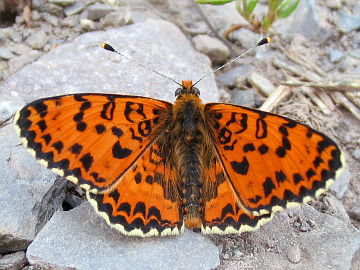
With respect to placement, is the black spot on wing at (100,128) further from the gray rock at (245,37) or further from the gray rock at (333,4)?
the gray rock at (333,4)

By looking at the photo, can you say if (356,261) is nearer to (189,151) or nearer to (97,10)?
(189,151)

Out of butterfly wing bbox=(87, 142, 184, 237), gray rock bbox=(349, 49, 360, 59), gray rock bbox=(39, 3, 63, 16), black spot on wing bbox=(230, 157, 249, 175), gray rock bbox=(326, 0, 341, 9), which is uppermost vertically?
black spot on wing bbox=(230, 157, 249, 175)

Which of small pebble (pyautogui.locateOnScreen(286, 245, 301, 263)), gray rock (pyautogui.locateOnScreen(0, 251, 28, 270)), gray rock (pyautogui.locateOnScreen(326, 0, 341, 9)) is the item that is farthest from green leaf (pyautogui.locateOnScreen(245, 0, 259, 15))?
gray rock (pyautogui.locateOnScreen(0, 251, 28, 270))

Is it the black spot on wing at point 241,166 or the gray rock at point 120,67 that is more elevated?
the black spot on wing at point 241,166

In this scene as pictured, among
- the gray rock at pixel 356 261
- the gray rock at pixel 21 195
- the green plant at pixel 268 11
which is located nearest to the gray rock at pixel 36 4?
the gray rock at pixel 21 195

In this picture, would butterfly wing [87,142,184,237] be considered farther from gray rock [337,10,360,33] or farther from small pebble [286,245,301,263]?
gray rock [337,10,360,33]

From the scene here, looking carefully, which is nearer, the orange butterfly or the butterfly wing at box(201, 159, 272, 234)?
the orange butterfly

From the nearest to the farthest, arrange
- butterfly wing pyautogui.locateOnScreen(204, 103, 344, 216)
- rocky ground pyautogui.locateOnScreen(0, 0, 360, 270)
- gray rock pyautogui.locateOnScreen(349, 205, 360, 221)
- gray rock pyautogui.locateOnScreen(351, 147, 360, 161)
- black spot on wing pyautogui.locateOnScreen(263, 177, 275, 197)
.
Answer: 1. butterfly wing pyautogui.locateOnScreen(204, 103, 344, 216)
2. black spot on wing pyautogui.locateOnScreen(263, 177, 275, 197)
3. rocky ground pyautogui.locateOnScreen(0, 0, 360, 270)
4. gray rock pyautogui.locateOnScreen(349, 205, 360, 221)
5. gray rock pyautogui.locateOnScreen(351, 147, 360, 161)
